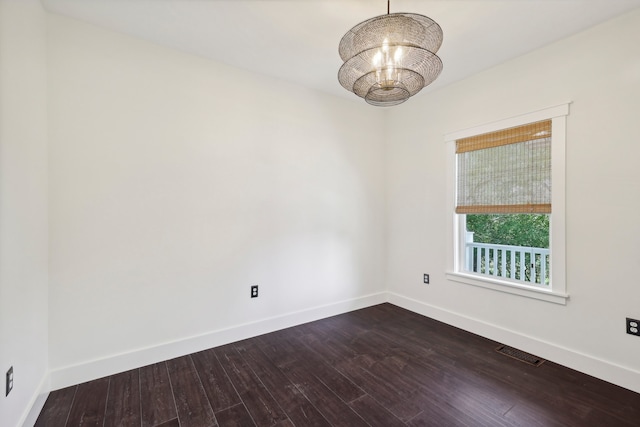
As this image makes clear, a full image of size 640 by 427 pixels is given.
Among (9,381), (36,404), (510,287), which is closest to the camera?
(9,381)

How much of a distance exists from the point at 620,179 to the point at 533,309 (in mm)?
1181

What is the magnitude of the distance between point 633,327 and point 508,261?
3.61 feet

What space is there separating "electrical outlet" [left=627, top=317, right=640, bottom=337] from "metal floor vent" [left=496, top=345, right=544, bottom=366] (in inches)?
24.4

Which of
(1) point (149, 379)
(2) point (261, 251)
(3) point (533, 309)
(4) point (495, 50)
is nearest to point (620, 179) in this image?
(3) point (533, 309)

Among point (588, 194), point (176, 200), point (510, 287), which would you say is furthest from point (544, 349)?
point (176, 200)

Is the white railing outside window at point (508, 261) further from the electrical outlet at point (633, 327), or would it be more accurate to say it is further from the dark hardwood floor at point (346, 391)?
the dark hardwood floor at point (346, 391)

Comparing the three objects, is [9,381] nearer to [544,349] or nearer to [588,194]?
[544,349]

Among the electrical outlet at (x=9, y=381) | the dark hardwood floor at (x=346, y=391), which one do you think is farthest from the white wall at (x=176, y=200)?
the electrical outlet at (x=9, y=381)

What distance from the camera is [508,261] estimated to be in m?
3.03

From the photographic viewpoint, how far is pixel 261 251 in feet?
9.40

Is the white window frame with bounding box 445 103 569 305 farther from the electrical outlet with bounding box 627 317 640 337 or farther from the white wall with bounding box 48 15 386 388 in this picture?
the white wall with bounding box 48 15 386 388

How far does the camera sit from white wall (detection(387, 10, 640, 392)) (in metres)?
2.01

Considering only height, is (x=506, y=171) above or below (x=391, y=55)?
below

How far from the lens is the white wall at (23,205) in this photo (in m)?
1.42
